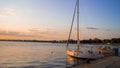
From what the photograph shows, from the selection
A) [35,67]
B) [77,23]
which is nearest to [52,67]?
[35,67]

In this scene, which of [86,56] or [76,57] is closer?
[86,56]

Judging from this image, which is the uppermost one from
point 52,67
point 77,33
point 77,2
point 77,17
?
point 77,2

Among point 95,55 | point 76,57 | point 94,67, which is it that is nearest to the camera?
point 94,67

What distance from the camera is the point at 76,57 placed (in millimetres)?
32938

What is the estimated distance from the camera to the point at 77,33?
33.3 meters

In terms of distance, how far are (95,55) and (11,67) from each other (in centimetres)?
1327

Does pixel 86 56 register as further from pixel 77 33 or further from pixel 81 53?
pixel 77 33

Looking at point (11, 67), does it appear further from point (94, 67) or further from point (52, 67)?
point (94, 67)

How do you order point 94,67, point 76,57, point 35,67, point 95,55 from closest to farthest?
point 94,67
point 35,67
point 95,55
point 76,57

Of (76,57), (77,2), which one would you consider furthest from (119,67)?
(77,2)

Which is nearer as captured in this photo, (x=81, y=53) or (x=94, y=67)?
(x=94, y=67)

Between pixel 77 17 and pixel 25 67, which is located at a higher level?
pixel 77 17

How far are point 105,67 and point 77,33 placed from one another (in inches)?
730

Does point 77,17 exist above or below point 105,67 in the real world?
above
